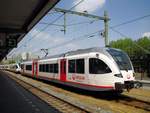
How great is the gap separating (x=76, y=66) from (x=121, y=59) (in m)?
3.87

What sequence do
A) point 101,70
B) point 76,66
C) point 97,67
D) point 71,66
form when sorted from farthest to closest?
1. point 71,66
2. point 76,66
3. point 97,67
4. point 101,70

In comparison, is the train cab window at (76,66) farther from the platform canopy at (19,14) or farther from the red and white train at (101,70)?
the platform canopy at (19,14)

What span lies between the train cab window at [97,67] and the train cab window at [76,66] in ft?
4.08

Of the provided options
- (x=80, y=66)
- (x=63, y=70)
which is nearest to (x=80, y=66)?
(x=80, y=66)

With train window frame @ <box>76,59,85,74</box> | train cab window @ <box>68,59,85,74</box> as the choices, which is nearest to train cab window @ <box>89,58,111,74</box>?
train window frame @ <box>76,59,85,74</box>

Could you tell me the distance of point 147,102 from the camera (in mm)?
15609

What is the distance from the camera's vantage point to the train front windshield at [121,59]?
1752cm

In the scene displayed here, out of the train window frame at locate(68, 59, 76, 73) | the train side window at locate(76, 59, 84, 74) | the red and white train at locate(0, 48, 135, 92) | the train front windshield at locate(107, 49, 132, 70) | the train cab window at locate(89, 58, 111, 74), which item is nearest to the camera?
the red and white train at locate(0, 48, 135, 92)

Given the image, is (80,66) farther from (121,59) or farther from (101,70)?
(121,59)

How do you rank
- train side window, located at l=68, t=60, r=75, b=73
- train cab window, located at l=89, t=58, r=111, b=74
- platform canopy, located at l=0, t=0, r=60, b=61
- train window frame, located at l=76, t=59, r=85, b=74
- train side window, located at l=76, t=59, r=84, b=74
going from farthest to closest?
1. train side window, located at l=68, t=60, r=75, b=73
2. train side window, located at l=76, t=59, r=84, b=74
3. train window frame, located at l=76, t=59, r=85, b=74
4. train cab window, located at l=89, t=58, r=111, b=74
5. platform canopy, located at l=0, t=0, r=60, b=61

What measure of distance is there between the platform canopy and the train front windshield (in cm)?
451

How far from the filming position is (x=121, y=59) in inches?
710

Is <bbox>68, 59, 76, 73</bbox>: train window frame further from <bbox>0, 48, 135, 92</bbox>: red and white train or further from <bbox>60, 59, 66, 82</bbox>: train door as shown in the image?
<bbox>60, 59, 66, 82</bbox>: train door

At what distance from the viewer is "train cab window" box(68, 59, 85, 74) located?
19750mm
